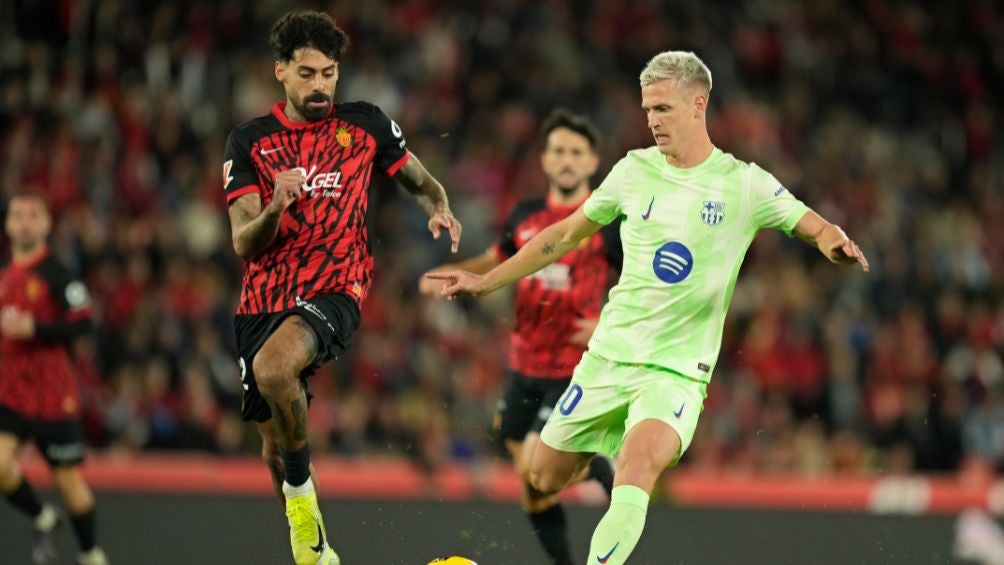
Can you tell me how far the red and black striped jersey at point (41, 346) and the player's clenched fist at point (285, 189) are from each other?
3691 millimetres

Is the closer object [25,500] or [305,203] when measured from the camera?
[305,203]

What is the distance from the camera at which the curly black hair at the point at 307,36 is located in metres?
6.70

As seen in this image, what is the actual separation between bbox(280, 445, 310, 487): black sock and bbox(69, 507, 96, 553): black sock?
3178mm

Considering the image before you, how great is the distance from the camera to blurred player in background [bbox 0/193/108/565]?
9.34 meters

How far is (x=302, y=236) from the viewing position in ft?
22.1

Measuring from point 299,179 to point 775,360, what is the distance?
882 cm

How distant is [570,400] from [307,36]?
2.07m

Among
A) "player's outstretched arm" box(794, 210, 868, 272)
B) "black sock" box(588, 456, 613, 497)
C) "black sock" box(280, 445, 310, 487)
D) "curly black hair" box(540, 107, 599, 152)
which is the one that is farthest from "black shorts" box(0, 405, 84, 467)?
"player's outstretched arm" box(794, 210, 868, 272)

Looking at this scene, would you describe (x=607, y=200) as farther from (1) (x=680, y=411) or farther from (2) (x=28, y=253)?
(2) (x=28, y=253)

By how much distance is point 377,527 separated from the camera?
9688 millimetres

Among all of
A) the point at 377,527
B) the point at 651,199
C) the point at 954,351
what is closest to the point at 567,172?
the point at 651,199

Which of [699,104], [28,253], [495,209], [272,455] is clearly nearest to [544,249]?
[699,104]

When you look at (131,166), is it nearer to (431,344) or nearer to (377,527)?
(431,344)

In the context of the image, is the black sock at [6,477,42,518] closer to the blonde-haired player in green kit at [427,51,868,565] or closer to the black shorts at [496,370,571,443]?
the black shorts at [496,370,571,443]
